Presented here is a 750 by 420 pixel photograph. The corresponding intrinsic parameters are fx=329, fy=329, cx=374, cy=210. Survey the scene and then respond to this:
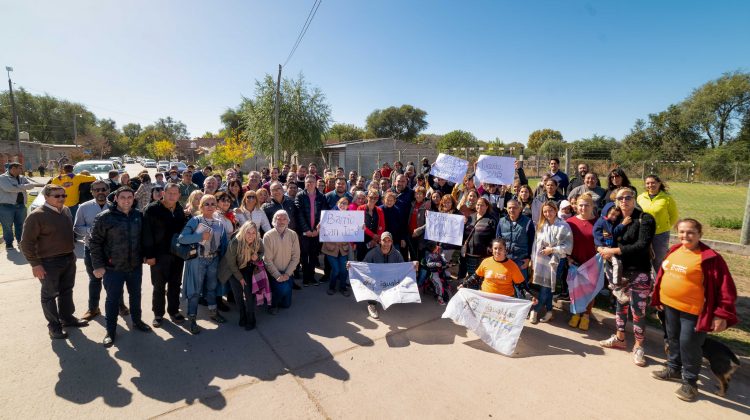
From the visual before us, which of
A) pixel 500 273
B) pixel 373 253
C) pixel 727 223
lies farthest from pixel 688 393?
pixel 727 223

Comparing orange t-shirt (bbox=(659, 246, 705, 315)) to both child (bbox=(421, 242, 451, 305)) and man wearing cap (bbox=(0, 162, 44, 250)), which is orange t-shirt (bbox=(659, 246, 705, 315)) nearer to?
child (bbox=(421, 242, 451, 305))

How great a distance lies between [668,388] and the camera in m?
3.51

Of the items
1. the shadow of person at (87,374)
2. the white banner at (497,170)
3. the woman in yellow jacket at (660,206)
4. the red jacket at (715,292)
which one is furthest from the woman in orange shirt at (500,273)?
the shadow of person at (87,374)

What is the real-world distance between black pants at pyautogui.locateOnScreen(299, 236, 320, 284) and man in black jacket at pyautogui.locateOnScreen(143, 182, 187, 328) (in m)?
2.16

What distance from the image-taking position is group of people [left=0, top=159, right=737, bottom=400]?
3.54 meters

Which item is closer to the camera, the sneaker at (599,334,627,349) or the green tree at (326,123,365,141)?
the sneaker at (599,334,627,349)

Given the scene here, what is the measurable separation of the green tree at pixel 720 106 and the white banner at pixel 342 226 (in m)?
57.6

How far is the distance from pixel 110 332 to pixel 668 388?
6609 mm

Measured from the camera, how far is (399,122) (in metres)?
75.8

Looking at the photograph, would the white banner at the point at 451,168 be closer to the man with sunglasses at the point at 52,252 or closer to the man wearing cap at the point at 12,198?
the man with sunglasses at the point at 52,252

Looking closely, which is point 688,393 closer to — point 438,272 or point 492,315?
point 492,315

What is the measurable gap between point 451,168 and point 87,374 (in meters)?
7.35

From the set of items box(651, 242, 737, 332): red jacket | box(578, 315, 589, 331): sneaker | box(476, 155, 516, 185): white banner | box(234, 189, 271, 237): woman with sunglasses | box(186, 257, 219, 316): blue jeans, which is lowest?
box(578, 315, 589, 331): sneaker

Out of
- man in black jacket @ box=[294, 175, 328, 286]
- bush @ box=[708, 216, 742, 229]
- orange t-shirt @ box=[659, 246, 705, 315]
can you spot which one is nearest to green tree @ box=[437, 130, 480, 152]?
bush @ box=[708, 216, 742, 229]
